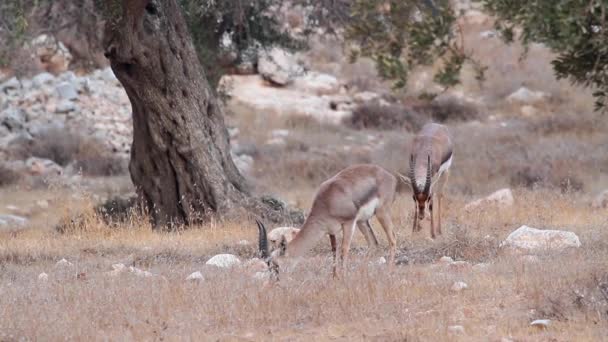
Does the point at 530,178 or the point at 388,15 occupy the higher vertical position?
the point at 388,15

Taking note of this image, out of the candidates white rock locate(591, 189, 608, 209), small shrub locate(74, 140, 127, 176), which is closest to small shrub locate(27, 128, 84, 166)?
small shrub locate(74, 140, 127, 176)

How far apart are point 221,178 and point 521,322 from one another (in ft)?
25.4

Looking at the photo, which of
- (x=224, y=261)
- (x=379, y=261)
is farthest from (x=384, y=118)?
(x=379, y=261)

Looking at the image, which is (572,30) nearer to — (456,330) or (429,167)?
(456,330)

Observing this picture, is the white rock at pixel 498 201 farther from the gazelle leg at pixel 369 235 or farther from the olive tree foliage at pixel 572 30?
the olive tree foliage at pixel 572 30

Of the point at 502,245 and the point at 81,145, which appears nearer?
the point at 502,245

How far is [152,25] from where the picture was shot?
1499 centimetres

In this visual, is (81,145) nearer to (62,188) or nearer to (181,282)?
(62,188)

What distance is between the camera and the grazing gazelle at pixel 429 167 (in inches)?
522

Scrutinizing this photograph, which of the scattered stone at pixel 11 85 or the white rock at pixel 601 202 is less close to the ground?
the white rock at pixel 601 202

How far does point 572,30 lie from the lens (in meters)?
8.17

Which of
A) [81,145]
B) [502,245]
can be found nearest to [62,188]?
[81,145]

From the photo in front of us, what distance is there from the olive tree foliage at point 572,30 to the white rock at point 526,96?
2480cm

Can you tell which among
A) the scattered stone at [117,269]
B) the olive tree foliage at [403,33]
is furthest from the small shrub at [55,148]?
the scattered stone at [117,269]
